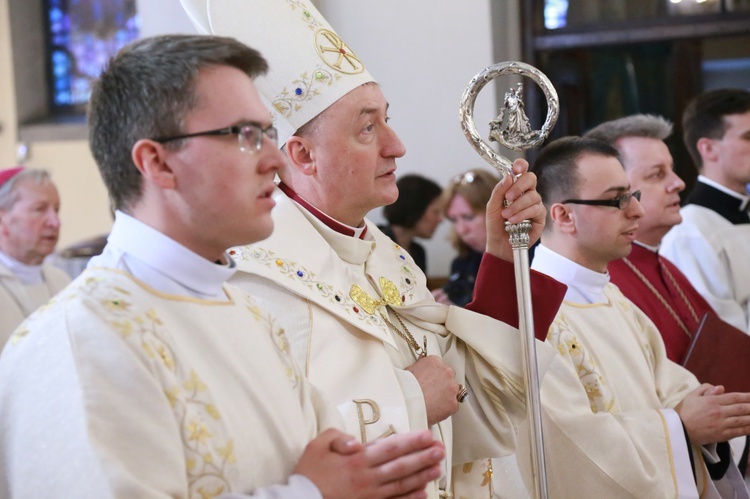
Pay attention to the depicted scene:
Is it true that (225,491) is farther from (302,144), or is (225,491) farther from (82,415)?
(302,144)

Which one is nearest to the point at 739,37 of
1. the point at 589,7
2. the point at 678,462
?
the point at 589,7

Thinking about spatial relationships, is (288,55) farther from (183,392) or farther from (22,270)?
(22,270)

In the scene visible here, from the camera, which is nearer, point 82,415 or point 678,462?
point 82,415

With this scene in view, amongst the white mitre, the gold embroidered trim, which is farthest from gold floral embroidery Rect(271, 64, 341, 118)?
the gold embroidered trim

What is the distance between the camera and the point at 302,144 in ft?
9.61

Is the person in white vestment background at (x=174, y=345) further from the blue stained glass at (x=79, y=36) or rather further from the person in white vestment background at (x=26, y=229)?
the blue stained glass at (x=79, y=36)

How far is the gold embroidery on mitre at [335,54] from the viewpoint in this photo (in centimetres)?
298

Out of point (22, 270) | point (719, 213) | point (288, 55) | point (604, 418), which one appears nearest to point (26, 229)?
point (22, 270)

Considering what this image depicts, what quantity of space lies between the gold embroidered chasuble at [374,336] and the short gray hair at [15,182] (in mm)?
3477

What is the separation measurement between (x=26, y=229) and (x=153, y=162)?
4370 millimetres

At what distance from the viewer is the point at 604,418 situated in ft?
10.4

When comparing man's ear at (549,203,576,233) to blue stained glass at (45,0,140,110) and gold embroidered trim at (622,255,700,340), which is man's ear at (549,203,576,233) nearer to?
gold embroidered trim at (622,255,700,340)

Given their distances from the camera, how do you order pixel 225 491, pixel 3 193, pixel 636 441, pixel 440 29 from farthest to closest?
pixel 440 29 < pixel 3 193 < pixel 636 441 < pixel 225 491

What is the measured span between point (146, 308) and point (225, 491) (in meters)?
0.34
